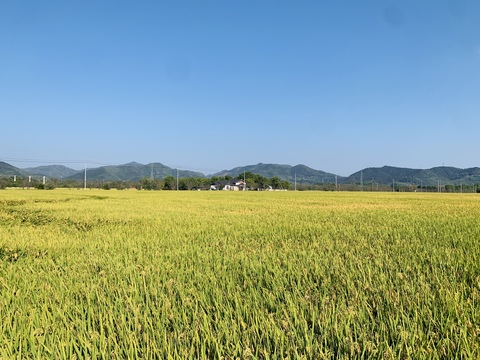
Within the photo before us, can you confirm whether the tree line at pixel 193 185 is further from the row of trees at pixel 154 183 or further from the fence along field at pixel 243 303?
the fence along field at pixel 243 303

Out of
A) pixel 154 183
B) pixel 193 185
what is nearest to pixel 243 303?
pixel 154 183

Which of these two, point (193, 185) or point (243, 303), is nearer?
point (243, 303)

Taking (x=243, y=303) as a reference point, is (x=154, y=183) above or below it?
above

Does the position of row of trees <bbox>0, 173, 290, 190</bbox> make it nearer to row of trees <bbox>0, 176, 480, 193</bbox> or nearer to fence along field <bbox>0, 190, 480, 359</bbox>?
row of trees <bbox>0, 176, 480, 193</bbox>

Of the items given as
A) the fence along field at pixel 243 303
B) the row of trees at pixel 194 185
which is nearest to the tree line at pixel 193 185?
the row of trees at pixel 194 185

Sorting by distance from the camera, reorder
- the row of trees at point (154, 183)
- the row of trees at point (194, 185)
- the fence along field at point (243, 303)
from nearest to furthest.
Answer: the fence along field at point (243, 303), the row of trees at point (154, 183), the row of trees at point (194, 185)

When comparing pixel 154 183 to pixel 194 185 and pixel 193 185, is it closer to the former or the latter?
pixel 193 185

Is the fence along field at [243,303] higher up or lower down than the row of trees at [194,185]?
lower down

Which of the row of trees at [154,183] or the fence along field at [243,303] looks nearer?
the fence along field at [243,303]

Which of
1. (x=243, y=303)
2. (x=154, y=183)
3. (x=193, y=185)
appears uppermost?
(x=154, y=183)

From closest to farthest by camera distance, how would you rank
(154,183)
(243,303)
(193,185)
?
(243,303) < (154,183) < (193,185)

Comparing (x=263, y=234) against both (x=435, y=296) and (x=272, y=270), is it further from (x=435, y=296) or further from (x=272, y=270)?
(x=435, y=296)

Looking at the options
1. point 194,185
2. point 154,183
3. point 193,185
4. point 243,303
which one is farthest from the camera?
point 194,185

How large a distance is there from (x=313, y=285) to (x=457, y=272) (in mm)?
1215
